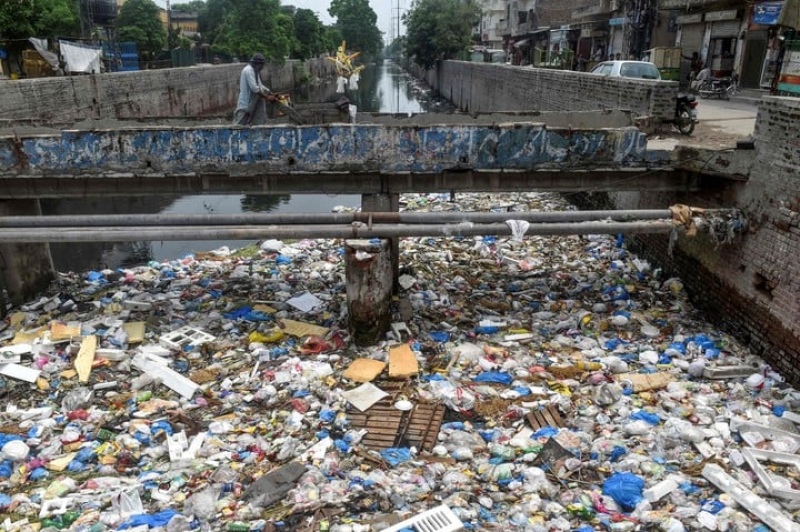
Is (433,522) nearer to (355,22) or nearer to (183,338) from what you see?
(183,338)

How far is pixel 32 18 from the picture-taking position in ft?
64.2

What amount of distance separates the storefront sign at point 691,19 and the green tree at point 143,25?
2483cm

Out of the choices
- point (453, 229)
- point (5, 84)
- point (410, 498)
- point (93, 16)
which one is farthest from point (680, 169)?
point (93, 16)

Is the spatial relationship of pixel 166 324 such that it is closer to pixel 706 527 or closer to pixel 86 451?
pixel 86 451

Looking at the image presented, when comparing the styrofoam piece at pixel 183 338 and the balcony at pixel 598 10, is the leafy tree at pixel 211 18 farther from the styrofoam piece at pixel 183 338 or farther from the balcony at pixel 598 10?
the styrofoam piece at pixel 183 338

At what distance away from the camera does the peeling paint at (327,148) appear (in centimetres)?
738

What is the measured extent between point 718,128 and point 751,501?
7446mm

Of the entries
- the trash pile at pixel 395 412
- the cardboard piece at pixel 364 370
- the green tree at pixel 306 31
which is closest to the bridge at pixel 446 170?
the trash pile at pixel 395 412

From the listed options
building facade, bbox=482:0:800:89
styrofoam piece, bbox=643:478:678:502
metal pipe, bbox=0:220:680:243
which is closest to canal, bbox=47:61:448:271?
metal pipe, bbox=0:220:680:243

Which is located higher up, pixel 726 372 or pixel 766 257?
pixel 766 257

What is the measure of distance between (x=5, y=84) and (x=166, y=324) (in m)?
8.40

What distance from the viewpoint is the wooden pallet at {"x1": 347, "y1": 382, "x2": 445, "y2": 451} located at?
5.36 meters

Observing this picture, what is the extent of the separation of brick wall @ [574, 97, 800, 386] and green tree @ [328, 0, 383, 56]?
78969 millimetres

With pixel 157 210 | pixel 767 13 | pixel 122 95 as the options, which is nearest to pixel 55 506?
pixel 157 210
